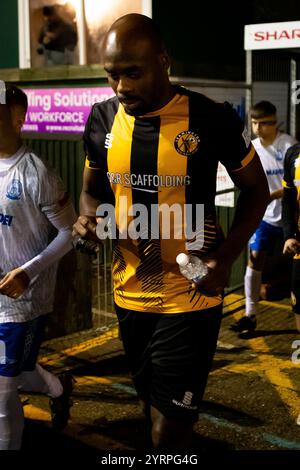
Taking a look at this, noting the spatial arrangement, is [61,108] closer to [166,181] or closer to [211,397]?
[211,397]

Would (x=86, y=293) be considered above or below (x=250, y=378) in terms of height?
above

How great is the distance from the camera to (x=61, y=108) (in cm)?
938

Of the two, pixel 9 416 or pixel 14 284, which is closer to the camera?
pixel 14 284

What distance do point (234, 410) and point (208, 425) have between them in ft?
1.13

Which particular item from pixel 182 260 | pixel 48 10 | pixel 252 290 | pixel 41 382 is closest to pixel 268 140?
pixel 252 290

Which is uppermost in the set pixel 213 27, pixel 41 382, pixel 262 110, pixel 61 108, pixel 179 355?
pixel 213 27

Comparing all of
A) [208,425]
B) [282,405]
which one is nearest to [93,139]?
[208,425]

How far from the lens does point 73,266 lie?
21.2 feet

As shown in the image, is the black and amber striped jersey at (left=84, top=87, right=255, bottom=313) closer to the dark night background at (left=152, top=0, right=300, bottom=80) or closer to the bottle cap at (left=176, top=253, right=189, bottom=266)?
the bottle cap at (left=176, top=253, right=189, bottom=266)

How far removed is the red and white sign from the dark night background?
3.51 ft

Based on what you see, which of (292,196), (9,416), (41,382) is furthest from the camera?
(292,196)

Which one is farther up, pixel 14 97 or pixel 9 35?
pixel 9 35

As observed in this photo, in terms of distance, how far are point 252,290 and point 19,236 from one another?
148 inches

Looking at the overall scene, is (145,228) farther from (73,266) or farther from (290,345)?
(290,345)
